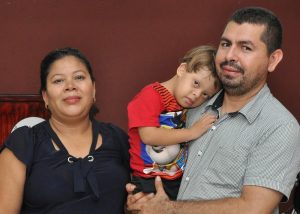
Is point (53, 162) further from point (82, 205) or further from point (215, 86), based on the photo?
point (215, 86)

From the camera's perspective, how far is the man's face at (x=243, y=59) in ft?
6.97

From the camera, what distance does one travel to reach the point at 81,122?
2.37 meters

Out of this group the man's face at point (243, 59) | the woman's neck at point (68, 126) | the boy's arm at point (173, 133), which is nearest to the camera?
the man's face at point (243, 59)

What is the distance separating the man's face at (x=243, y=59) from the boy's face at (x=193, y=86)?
10cm

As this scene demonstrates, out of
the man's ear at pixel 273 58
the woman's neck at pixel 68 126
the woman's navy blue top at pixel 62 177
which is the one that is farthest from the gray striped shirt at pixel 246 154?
the woman's neck at pixel 68 126

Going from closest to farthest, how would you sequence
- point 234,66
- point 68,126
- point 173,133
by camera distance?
point 234,66, point 173,133, point 68,126

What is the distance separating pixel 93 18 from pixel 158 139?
62.7 inches

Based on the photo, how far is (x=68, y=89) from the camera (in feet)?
7.38

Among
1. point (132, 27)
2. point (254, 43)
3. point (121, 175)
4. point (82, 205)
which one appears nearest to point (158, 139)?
point (121, 175)

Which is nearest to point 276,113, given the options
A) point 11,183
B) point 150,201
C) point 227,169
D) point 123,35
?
point 227,169

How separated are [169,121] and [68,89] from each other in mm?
472

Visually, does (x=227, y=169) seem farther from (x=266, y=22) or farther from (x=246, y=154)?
(x=266, y=22)

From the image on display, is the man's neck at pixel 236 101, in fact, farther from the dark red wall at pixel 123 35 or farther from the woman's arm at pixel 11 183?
the dark red wall at pixel 123 35

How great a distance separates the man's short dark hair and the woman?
0.75 metres
